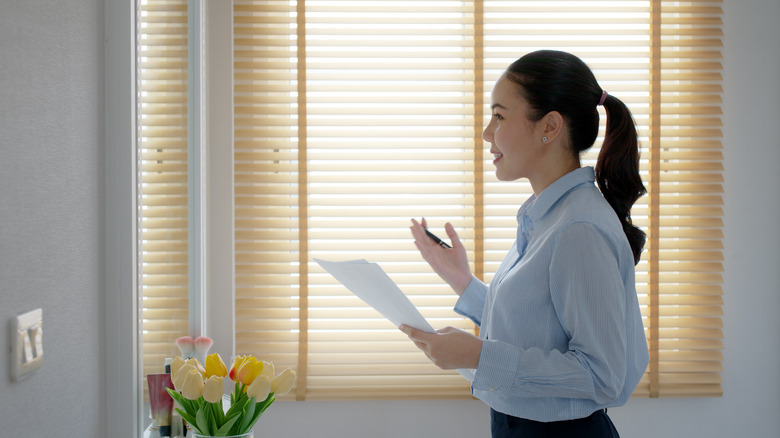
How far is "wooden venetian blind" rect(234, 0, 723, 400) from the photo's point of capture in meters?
2.41

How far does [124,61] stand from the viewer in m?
1.23

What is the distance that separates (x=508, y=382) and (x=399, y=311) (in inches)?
10.9

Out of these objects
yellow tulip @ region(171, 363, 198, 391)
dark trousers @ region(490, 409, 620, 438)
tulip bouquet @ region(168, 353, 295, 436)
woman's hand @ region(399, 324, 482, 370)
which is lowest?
dark trousers @ region(490, 409, 620, 438)

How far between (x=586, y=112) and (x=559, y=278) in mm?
399

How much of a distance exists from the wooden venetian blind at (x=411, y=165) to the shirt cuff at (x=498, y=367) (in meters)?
1.16

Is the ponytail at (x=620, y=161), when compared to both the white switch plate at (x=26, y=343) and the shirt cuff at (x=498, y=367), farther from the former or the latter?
the white switch plate at (x=26, y=343)

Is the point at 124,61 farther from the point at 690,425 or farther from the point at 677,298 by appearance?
the point at 690,425

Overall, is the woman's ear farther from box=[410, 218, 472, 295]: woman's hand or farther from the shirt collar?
box=[410, 218, 472, 295]: woman's hand

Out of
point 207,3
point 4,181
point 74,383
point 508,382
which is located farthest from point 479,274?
point 4,181

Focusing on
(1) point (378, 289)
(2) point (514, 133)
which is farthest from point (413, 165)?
(1) point (378, 289)

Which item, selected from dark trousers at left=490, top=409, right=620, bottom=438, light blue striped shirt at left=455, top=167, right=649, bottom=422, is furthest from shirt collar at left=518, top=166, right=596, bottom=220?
dark trousers at left=490, top=409, right=620, bottom=438

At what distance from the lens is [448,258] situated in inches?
69.4

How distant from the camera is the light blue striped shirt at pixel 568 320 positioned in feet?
4.05

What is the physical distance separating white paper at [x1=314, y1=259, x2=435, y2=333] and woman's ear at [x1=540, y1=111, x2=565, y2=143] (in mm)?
489
